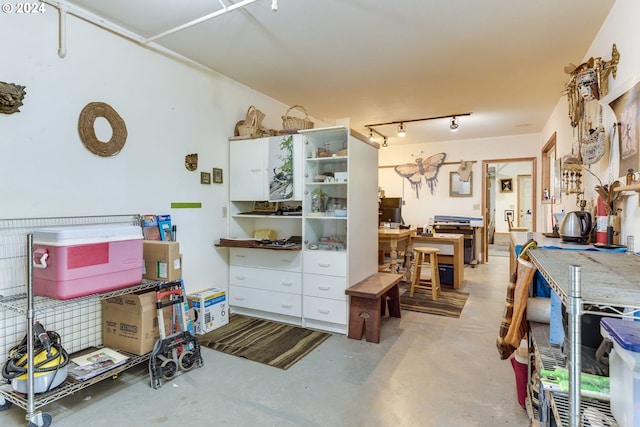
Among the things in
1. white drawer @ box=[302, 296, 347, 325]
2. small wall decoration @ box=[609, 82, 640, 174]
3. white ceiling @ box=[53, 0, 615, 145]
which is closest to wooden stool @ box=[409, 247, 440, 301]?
white drawer @ box=[302, 296, 347, 325]

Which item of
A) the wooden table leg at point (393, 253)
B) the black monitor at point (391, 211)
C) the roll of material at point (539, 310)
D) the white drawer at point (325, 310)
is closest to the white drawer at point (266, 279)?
the white drawer at point (325, 310)

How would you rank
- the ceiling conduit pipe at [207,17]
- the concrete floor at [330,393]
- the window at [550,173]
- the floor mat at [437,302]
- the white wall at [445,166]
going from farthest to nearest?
the white wall at [445,166], the window at [550,173], the floor mat at [437,302], the ceiling conduit pipe at [207,17], the concrete floor at [330,393]

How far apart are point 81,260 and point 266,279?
→ 1.86m

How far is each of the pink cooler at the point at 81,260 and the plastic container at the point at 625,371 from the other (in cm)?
237

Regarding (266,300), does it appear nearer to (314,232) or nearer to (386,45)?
(314,232)

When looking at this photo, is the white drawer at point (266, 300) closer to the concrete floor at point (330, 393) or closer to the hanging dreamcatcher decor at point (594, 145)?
the concrete floor at point (330, 393)

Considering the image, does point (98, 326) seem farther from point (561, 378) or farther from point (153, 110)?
point (561, 378)

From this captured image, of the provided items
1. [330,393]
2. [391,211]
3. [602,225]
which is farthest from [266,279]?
[391,211]

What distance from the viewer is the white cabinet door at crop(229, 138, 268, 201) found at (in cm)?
362

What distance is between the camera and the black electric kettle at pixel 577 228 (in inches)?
91.6

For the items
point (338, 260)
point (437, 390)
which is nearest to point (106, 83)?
point (338, 260)

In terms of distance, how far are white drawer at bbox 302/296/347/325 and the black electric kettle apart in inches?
72.1

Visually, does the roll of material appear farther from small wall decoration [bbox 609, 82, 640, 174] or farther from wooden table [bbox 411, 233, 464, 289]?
wooden table [bbox 411, 233, 464, 289]

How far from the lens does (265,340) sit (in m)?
3.04
